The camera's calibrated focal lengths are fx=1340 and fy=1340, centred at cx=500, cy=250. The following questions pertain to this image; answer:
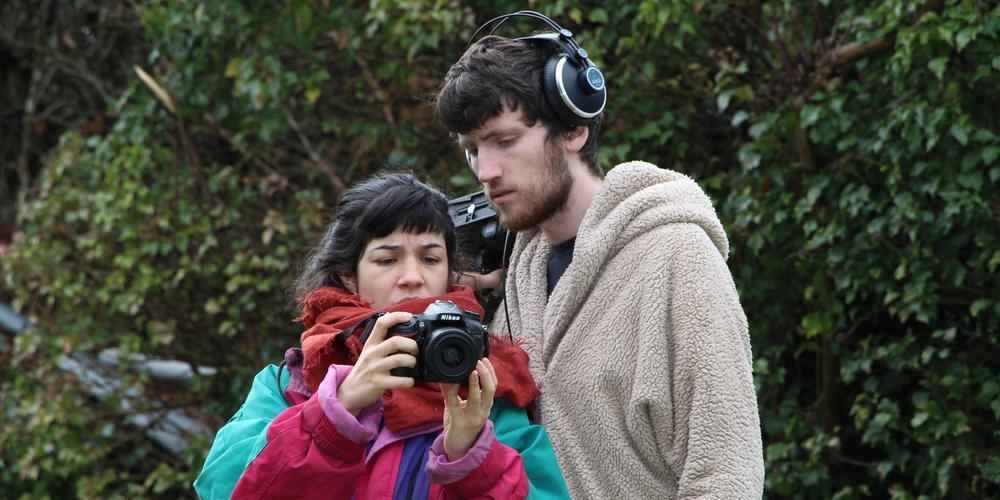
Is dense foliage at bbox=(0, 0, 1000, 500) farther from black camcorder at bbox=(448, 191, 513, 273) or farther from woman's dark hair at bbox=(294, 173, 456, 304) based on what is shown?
woman's dark hair at bbox=(294, 173, 456, 304)

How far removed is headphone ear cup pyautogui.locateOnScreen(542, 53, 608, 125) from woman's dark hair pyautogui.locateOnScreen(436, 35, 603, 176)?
0.05 feet

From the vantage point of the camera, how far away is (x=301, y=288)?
2.82m

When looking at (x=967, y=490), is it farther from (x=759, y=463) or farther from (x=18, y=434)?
(x=18, y=434)

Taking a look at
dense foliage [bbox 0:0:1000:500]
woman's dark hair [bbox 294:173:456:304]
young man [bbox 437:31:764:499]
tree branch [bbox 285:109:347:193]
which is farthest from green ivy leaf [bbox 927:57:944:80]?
tree branch [bbox 285:109:347:193]

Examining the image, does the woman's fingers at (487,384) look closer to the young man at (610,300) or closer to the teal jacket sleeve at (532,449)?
the teal jacket sleeve at (532,449)

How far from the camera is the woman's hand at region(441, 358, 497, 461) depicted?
2199mm

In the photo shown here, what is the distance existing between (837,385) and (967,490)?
57 cm

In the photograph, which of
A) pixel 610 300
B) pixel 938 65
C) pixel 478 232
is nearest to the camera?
pixel 610 300

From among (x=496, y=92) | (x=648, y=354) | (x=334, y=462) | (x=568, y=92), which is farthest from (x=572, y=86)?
(x=334, y=462)

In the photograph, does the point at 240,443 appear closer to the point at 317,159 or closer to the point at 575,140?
the point at 575,140

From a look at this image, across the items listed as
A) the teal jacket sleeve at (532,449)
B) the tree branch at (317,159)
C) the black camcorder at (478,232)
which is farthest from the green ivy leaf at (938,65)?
the tree branch at (317,159)

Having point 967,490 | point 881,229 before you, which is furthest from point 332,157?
point 967,490

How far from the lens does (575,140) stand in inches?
104

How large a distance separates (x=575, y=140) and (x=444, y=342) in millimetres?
657
